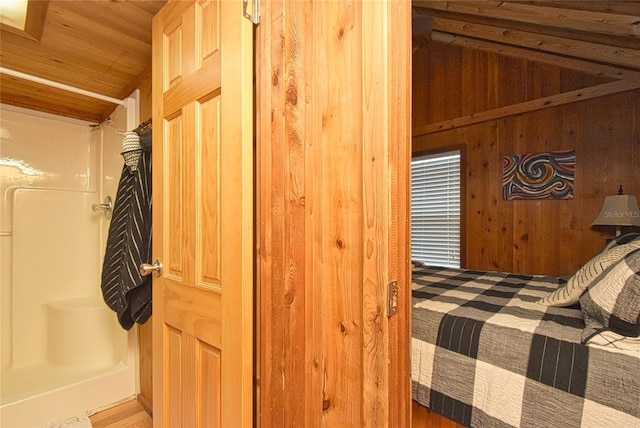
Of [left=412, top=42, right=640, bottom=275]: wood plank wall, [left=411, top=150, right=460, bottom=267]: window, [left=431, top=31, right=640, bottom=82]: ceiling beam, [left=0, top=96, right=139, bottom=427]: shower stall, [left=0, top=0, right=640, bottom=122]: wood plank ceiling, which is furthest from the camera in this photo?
[left=411, top=150, right=460, bottom=267]: window

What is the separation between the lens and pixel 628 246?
1400mm

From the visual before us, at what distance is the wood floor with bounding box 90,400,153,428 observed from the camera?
69.1 inches

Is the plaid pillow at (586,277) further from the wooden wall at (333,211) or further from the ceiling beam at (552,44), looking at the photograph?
the ceiling beam at (552,44)

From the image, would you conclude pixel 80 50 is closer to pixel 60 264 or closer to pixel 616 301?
pixel 60 264

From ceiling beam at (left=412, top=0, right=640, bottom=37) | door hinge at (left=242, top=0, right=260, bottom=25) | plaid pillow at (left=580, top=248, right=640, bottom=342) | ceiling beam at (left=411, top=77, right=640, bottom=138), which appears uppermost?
ceiling beam at (left=412, top=0, right=640, bottom=37)

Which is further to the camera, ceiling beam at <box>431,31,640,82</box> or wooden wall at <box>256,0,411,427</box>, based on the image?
ceiling beam at <box>431,31,640,82</box>

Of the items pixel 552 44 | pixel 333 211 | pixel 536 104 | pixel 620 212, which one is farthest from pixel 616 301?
pixel 536 104

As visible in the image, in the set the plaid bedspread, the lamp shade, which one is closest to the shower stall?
the plaid bedspread

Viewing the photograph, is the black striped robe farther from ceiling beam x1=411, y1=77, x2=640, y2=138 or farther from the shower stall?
ceiling beam x1=411, y1=77, x2=640, y2=138

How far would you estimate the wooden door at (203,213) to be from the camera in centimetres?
95

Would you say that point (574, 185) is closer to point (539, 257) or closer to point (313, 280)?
point (539, 257)

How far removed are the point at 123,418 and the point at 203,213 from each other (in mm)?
1605

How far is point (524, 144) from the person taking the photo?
3014 mm

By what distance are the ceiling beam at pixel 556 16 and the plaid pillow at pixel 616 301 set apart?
4.79 ft
